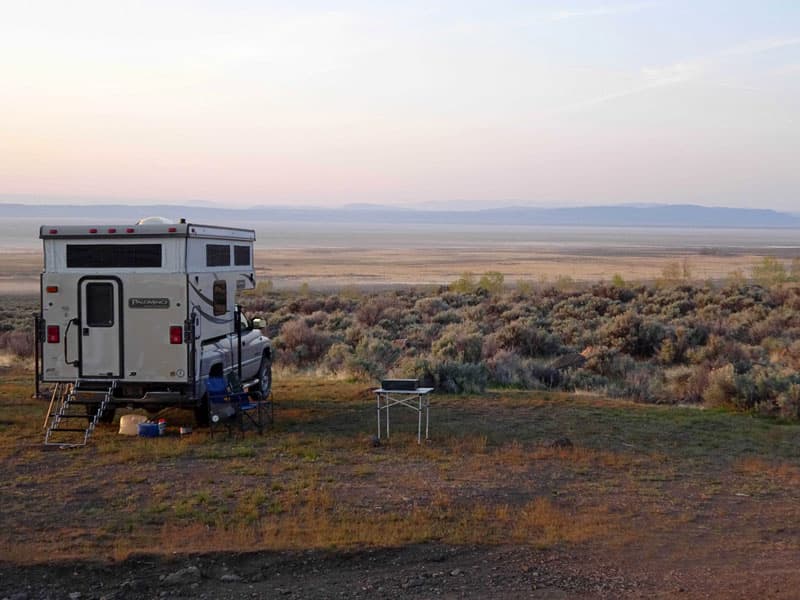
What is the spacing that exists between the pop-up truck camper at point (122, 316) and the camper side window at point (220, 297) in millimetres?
552

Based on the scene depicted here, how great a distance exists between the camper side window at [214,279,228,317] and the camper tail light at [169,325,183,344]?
3.15ft

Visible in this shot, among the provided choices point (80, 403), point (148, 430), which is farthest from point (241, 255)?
point (80, 403)

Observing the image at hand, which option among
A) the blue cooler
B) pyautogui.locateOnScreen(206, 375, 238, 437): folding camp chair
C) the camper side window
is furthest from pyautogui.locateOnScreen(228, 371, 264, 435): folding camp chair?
the blue cooler

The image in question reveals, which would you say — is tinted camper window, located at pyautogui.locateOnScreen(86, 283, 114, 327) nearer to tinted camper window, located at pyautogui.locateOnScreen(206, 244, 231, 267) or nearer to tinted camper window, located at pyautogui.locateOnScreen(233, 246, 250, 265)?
tinted camper window, located at pyautogui.locateOnScreen(206, 244, 231, 267)

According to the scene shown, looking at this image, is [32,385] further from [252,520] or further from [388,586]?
[388,586]

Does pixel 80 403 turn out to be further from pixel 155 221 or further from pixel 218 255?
pixel 218 255

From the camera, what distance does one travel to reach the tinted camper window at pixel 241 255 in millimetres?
13156

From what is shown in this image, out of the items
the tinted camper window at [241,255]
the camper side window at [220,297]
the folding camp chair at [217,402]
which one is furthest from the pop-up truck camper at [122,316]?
the tinted camper window at [241,255]

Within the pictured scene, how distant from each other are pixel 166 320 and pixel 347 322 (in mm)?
15977

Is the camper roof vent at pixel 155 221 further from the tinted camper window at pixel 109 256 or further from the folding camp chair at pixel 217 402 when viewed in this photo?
the folding camp chair at pixel 217 402

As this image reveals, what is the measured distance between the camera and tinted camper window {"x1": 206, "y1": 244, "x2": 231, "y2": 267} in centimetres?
1218

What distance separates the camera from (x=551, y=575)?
669 cm

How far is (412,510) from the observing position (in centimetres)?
841

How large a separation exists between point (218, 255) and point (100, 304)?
1.66m
